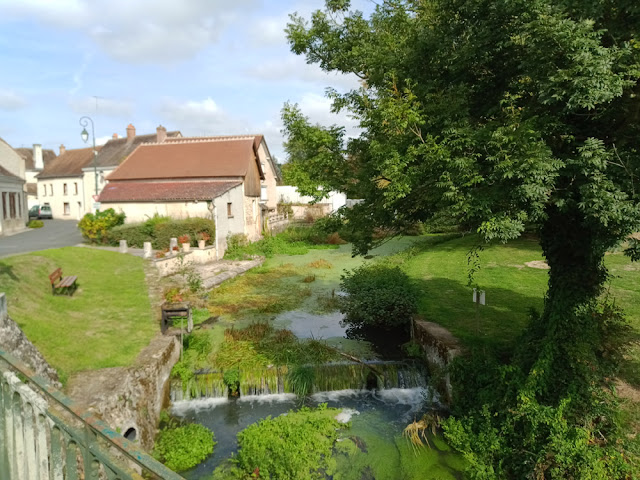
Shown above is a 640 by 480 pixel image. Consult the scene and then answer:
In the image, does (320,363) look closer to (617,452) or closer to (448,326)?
(448,326)

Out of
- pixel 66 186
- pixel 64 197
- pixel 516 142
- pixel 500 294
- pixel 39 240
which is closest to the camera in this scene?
pixel 516 142

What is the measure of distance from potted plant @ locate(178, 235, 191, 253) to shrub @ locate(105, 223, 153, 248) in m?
2.33

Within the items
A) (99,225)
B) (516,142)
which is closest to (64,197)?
(99,225)

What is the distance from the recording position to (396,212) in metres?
9.95

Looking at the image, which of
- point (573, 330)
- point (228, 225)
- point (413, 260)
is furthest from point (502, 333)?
point (228, 225)

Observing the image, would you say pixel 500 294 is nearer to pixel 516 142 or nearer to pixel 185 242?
pixel 516 142

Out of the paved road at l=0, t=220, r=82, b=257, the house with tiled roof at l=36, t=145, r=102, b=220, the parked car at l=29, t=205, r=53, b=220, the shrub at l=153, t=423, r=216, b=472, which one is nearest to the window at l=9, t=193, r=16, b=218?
the paved road at l=0, t=220, r=82, b=257

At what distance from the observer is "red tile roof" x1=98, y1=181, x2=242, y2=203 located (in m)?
26.3

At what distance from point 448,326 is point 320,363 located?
4.31 meters

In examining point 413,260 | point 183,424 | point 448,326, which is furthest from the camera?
point 413,260

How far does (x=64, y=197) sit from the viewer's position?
1820 inches

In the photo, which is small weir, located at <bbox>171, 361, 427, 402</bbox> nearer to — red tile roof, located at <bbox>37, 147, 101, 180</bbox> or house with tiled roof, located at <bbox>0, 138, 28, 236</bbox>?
house with tiled roof, located at <bbox>0, 138, 28, 236</bbox>

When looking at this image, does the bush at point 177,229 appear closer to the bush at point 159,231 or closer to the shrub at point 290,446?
the bush at point 159,231

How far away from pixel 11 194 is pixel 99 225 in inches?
442
